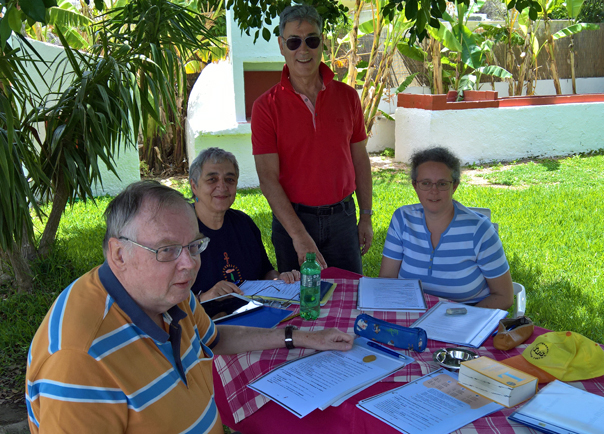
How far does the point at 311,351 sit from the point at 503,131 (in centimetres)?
949

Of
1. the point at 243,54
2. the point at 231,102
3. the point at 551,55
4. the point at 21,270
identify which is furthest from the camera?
the point at 551,55

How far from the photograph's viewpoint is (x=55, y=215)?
4402 millimetres

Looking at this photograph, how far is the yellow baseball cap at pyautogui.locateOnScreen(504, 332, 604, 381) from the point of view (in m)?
1.62

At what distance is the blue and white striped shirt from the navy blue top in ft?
2.78

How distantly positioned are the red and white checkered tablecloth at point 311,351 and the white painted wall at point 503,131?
26.5 ft

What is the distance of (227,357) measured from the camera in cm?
196

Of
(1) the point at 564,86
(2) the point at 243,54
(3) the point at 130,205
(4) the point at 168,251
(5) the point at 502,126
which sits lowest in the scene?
(4) the point at 168,251

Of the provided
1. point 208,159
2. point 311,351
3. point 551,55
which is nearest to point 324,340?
point 311,351

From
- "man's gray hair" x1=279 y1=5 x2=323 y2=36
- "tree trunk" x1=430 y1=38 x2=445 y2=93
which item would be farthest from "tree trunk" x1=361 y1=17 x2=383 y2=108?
"man's gray hair" x1=279 y1=5 x2=323 y2=36

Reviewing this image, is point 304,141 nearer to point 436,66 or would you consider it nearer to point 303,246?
point 303,246

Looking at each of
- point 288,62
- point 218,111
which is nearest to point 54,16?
point 218,111

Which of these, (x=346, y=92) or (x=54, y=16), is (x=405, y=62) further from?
(x=346, y=92)

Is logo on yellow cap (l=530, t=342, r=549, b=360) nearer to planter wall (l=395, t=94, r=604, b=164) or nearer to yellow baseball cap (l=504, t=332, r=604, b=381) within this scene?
yellow baseball cap (l=504, t=332, r=604, b=381)

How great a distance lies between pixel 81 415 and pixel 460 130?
971 centimetres
